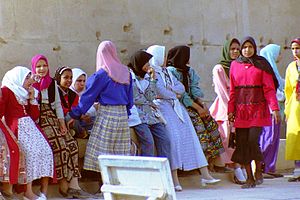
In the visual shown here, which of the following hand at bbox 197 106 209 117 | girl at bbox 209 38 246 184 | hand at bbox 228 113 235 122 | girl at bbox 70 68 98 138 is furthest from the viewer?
girl at bbox 209 38 246 184

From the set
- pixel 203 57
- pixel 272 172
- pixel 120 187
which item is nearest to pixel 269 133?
pixel 272 172

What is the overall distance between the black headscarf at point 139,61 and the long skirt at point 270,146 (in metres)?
2.50

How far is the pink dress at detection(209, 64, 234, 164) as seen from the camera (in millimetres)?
11500

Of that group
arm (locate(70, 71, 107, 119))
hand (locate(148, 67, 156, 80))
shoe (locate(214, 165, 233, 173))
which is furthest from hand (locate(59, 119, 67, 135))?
shoe (locate(214, 165, 233, 173))

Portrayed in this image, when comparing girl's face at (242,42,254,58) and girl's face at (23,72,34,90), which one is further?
girl's face at (242,42,254,58)

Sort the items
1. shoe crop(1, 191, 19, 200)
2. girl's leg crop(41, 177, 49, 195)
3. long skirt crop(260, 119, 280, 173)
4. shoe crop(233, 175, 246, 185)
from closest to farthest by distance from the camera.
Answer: shoe crop(1, 191, 19, 200)
girl's leg crop(41, 177, 49, 195)
shoe crop(233, 175, 246, 185)
long skirt crop(260, 119, 280, 173)

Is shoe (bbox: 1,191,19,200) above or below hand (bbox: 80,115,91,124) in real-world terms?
below

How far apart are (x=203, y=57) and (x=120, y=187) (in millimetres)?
8055

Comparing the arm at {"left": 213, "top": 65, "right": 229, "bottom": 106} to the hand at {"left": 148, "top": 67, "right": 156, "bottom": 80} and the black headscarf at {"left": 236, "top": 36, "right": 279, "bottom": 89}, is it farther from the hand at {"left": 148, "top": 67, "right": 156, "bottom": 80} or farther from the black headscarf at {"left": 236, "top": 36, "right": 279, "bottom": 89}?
the hand at {"left": 148, "top": 67, "right": 156, "bottom": 80}

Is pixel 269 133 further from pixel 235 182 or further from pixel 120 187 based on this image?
pixel 120 187

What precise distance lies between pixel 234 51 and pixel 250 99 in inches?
44.7

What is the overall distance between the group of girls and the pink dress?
12 millimetres

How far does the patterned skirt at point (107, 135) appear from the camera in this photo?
980cm

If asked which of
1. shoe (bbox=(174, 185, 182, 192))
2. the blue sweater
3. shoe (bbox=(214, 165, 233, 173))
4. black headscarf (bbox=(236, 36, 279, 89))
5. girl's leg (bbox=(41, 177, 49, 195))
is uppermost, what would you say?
black headscarf (bbox=(236, 36, 279, 89))
